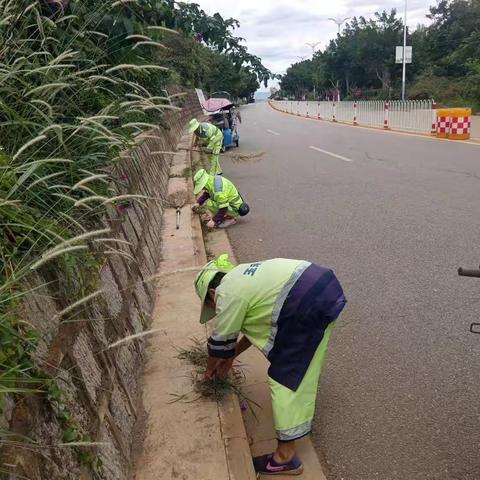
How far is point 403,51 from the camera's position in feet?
113

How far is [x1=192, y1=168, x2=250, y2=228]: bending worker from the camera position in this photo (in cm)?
707

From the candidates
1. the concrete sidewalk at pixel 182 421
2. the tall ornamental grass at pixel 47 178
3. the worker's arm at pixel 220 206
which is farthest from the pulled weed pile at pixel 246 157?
the concrete sidewalk at pixel 182 421

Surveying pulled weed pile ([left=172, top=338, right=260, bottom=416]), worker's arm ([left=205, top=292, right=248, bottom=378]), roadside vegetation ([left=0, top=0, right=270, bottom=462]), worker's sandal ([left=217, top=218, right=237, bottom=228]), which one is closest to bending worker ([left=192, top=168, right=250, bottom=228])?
worker's sandal ([left=217, top=218, right=237, bottom=228])

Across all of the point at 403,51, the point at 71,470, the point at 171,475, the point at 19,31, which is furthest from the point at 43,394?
the point at 403,51

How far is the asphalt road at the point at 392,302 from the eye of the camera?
2.92 metres

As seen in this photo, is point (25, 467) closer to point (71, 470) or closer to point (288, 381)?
point (71, 470)

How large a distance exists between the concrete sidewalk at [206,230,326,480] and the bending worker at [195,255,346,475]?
0.34 feet

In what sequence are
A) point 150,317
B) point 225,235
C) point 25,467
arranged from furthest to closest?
point 225,235 < point 150,317 < point 25,467

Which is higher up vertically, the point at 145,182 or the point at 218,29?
the point at 218,29

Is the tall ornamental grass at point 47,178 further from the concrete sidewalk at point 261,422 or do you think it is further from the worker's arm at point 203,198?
the worker's arm at point 203,198

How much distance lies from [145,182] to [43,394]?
13.1 feet

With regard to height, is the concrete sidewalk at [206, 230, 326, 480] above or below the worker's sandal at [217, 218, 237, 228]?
above

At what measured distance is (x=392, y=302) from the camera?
4.52 meters

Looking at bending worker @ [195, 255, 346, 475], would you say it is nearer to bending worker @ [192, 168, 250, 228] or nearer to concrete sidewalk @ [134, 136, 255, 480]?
concrete sidewalk @ [134, 136, 255, 480]
